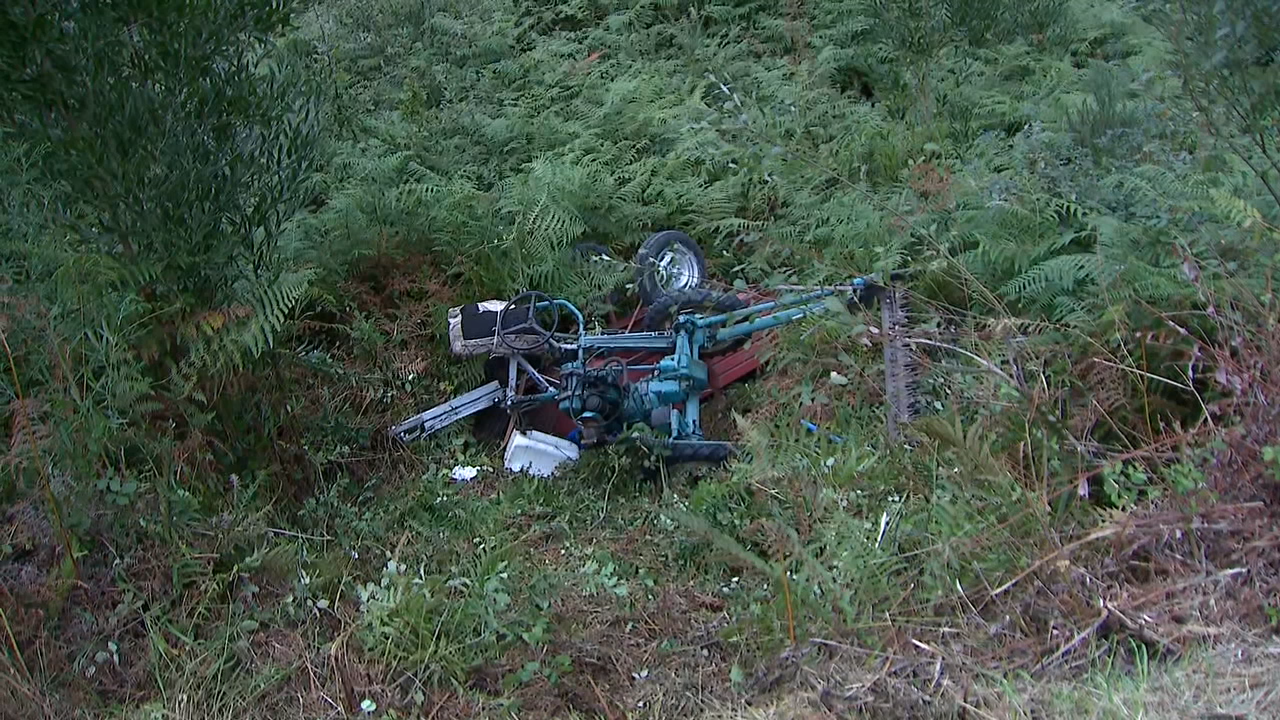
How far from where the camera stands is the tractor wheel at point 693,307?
633 centimetres

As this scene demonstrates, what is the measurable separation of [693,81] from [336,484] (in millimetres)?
4638

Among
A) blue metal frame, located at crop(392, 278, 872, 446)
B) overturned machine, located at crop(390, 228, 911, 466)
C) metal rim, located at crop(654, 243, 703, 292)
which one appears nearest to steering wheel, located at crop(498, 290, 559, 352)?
overturned machine, located at crop(390, 228, 911, 466)

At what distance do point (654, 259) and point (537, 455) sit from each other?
5.23ft

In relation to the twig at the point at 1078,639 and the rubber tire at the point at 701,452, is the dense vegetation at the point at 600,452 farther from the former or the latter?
the rubber tire at the point at 701,452

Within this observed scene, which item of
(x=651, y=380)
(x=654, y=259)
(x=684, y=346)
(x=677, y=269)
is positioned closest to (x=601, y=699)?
(x=651, y=380)

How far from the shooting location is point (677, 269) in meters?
7.04

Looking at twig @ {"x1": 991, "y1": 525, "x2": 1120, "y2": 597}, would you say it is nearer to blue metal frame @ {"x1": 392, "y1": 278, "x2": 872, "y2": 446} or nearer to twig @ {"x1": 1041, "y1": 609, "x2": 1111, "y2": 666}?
twig @ {"x1": 1041, "y1": 609, "x2": 1111, "y2": 666}

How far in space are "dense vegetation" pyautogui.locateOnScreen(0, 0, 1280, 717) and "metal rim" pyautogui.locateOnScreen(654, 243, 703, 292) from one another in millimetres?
239

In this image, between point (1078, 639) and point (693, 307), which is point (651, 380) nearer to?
point (693, 307)

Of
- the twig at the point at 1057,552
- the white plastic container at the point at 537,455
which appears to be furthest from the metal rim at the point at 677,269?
the twig at the point at 1057,552

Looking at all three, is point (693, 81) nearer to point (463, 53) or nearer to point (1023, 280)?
point (463, 53)

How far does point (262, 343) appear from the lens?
200 inches

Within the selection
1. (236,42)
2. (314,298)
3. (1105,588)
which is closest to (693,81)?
(314,298)

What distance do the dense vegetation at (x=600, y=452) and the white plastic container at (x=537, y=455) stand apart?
178 millimetres
